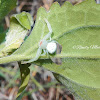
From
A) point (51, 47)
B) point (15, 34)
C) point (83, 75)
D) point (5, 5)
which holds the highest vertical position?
point (5, 5)

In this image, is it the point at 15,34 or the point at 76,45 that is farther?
the point at 15,34

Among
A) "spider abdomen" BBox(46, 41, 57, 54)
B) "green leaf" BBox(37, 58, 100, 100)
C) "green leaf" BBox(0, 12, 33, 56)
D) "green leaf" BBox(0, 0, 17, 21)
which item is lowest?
"green leaf" BBox(37, 58, 100, 100)

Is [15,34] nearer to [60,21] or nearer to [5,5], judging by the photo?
[5,5]

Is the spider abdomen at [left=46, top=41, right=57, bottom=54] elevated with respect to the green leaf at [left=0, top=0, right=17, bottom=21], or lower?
lower

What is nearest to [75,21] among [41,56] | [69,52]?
[69,52]

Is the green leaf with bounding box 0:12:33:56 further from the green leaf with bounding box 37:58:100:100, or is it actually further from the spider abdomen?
the green leaf with bounding box 37:58:100:100

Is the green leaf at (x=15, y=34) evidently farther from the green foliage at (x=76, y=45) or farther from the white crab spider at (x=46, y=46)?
the white crab spider at (x=46, y=46)

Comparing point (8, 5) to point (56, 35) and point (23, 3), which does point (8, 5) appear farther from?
point (23, 3)

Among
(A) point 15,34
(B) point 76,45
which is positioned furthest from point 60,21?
(A) point 15,34

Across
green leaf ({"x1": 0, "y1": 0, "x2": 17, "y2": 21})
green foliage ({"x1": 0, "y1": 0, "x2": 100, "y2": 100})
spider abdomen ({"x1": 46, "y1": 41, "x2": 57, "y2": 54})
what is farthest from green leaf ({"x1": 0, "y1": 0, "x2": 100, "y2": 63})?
green leaf ({"x1": 0, "y1": 0, "x2": 17, "y2": 21})
